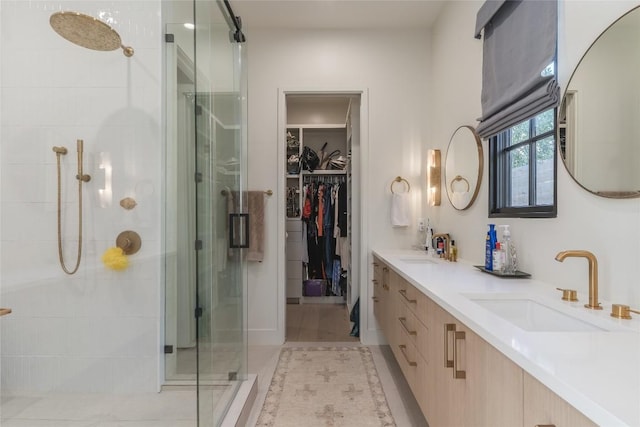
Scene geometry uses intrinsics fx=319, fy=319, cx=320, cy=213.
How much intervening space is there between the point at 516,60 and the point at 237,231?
6.22 feet

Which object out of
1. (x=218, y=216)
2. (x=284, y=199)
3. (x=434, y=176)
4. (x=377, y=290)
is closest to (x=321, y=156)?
(x=284, y=199)

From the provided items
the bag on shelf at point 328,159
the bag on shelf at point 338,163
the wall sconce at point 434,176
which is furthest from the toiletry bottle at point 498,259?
the bag on shelf at point 328,159

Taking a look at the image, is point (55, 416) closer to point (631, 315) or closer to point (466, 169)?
point (631, 315)

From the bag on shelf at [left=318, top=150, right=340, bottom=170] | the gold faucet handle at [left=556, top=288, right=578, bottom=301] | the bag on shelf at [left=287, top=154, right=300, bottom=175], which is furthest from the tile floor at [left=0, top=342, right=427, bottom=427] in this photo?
the bag on shelf at [left=318, top=150, right=340, bottom=170]

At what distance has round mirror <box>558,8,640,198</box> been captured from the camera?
103 centimetres

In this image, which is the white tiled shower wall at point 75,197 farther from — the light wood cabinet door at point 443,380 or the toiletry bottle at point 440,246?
the toiletry bottle at point 440,246

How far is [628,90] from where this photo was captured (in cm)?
105

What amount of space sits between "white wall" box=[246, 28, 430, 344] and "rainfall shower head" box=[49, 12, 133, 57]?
1284 millimetres

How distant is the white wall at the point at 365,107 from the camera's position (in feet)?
10.0

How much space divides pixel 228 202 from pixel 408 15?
2.32 metres

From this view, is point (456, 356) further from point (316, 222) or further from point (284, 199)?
point (316, 222)

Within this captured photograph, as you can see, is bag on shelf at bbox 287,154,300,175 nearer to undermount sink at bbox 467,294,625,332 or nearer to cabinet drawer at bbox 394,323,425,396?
cabinet drawer at bbox 394,323,425,396

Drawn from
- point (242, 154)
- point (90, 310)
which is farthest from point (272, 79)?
point (90, 310)

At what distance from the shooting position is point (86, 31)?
1824mm
